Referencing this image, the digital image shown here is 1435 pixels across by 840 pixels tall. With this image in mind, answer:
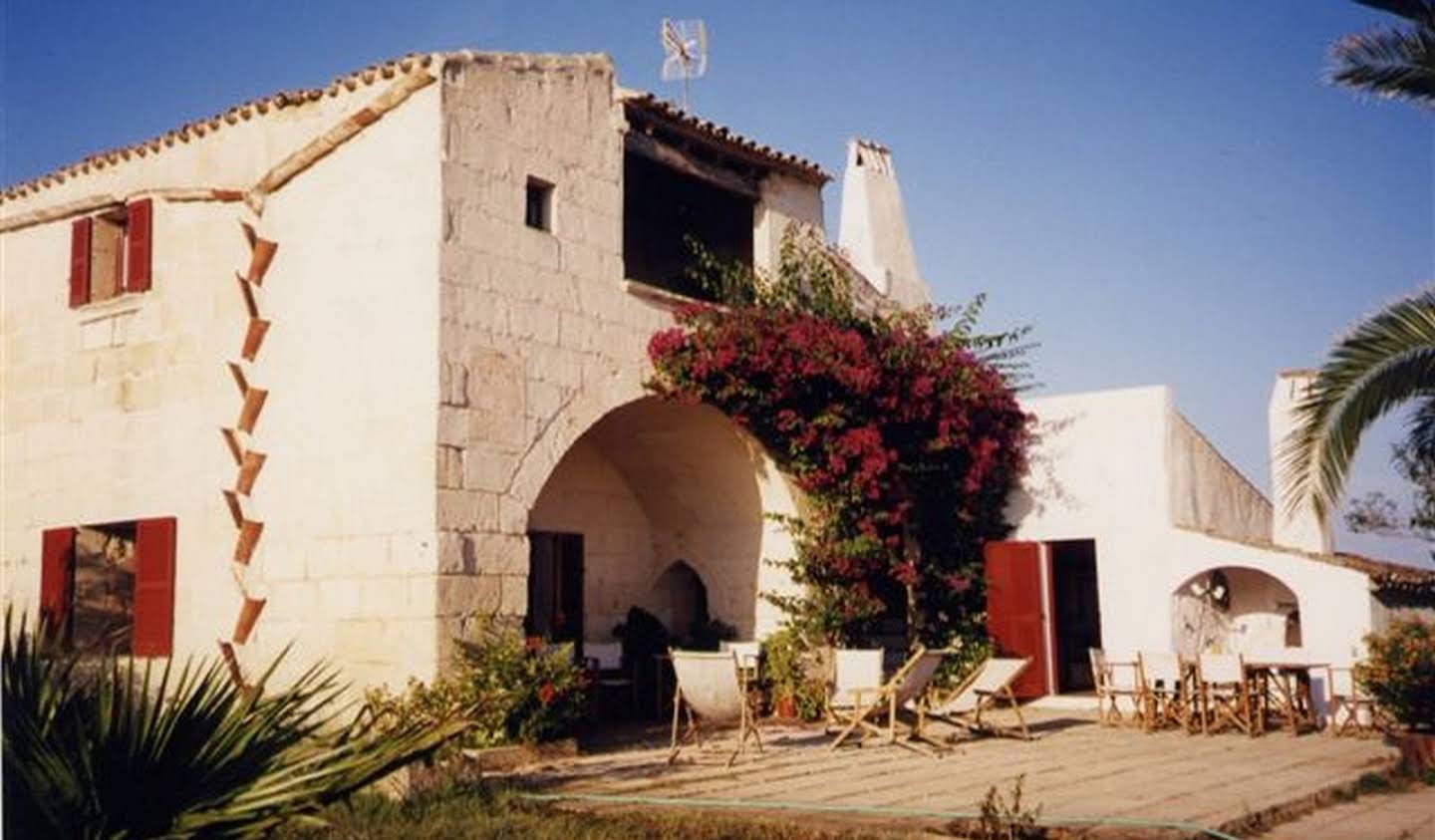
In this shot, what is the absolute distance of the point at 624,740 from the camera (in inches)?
424

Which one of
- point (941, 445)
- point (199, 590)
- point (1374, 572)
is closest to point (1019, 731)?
point (941, 445)

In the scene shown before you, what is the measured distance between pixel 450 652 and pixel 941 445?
567 centimetres

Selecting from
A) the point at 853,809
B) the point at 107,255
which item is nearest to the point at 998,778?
the point at 853,809

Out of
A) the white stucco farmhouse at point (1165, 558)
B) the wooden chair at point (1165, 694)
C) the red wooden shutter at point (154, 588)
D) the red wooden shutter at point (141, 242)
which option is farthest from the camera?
the white stucco farmhouse at point (1165, 558)

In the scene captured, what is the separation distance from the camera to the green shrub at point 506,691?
29.9 ft

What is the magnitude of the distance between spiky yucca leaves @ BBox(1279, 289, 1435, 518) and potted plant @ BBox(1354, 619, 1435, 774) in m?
1.81

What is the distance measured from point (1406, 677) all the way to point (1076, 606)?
8.35 meters

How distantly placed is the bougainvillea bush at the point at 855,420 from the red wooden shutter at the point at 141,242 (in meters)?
4.61

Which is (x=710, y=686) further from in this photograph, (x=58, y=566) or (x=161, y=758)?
(x=58, y=566)

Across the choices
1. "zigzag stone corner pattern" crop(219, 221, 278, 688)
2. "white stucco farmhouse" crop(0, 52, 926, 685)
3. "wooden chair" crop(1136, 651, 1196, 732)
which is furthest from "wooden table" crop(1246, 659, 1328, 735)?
"zigzag stone corner pattern" crop(219, 221, 278, 688)

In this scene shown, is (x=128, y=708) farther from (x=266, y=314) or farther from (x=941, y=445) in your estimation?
(x=941, y=445)

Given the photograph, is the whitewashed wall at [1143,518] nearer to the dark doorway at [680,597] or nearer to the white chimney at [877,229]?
the white chimney at [877,229]

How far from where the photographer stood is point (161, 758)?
3793mm

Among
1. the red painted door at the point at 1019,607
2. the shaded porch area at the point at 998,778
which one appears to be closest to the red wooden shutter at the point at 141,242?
the shaded porch area at the point at 998,778
